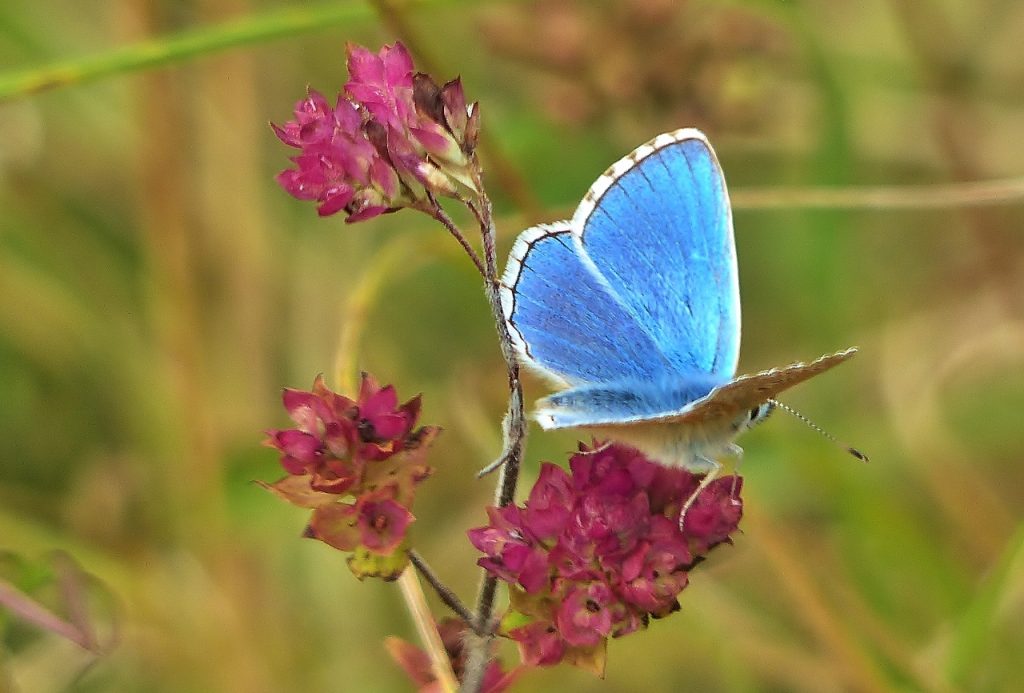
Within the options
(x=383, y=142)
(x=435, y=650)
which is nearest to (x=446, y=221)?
(x=383, y=142)

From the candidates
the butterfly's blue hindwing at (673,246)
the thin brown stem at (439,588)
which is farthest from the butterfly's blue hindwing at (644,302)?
the thin brown stem at (439,588)

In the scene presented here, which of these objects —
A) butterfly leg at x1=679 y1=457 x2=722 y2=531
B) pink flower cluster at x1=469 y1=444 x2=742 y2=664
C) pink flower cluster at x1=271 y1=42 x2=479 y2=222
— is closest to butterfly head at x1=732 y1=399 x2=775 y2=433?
butterfly leg at x1=679 y1=457 x2=722 y2=531

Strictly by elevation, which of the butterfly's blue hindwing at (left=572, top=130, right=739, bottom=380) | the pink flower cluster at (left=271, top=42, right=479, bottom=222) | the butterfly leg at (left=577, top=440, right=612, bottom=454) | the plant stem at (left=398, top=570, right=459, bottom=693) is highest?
the pink flower cluster at (left=271, top=42, right=479, bottom=222)

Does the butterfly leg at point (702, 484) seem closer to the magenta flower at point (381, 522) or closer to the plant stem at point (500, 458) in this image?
the plant stem at point (500, 458)

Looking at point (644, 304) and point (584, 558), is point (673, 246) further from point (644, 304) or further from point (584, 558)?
point (584, 558)

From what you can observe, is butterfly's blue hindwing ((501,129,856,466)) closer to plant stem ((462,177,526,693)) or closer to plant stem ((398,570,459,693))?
plant stem ((462,177,526,693))
